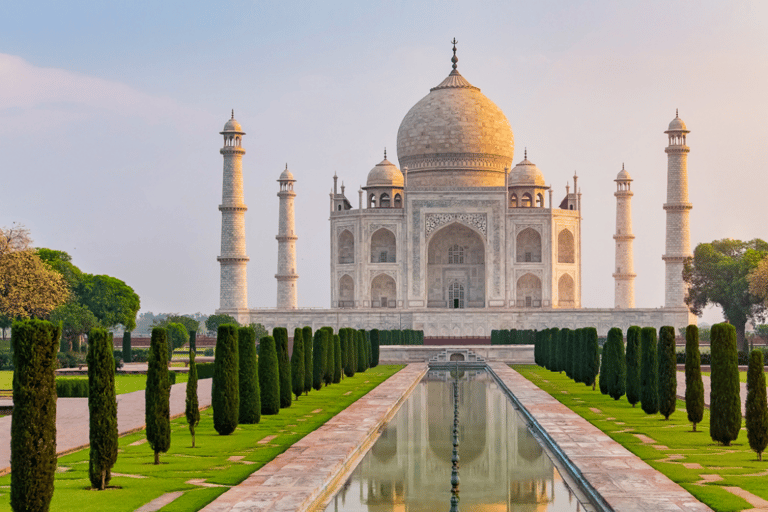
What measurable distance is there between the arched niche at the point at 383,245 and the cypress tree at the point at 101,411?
3333cm

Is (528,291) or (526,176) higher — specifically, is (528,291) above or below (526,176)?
below

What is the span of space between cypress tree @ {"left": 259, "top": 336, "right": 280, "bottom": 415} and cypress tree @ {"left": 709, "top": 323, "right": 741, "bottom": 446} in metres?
6.12

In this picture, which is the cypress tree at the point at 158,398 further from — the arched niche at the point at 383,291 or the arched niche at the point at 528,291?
the arched niche at the point at 528,291

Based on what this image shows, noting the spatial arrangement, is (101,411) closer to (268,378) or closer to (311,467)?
(311,467)

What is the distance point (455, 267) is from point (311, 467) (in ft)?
108

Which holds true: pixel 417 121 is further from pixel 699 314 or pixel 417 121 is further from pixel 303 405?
pixel 303 405

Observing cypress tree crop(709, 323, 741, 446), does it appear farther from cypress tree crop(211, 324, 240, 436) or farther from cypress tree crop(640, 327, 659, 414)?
cypress tree crop(211, 324, 240, 436)

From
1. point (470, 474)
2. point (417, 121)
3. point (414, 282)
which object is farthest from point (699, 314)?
point (470, 474)

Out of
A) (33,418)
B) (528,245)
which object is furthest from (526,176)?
(33,418)

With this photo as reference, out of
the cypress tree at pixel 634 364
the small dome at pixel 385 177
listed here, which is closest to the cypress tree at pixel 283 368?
the cypress tree at pixel 634 364

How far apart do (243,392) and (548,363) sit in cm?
1465

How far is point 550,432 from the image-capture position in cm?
1189

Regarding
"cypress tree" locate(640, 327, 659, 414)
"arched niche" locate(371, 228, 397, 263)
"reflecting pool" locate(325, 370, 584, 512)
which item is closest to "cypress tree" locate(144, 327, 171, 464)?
"reflecting pool" locate(325, 370, 584, 512)

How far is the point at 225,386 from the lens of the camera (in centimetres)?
1177
